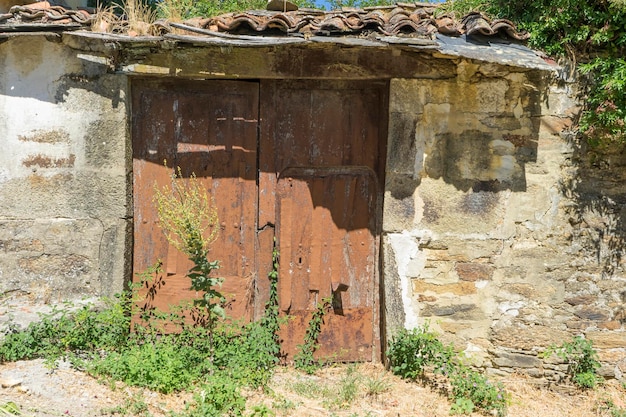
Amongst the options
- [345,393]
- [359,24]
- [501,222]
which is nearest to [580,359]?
[501,222]

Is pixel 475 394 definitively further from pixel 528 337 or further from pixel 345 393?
pixel 345 393

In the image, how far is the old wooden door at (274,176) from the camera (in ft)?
14.4

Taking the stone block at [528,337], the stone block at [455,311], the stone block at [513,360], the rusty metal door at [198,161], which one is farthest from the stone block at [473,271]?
the rusty metal door at [198,161]

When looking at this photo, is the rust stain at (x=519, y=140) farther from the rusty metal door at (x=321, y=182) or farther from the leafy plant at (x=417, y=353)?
the leafy plant at (x=417, y=353)

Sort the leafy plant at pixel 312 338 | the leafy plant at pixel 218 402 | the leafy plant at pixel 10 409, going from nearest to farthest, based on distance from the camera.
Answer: the leafy plant at pixel 10 409, the leafy plant at pixel 218 402, the leafy plant at pixel 312 338

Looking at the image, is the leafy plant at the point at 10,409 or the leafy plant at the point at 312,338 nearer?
the leafy plant at the point at 10,409

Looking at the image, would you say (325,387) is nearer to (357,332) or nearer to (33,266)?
(357,332)

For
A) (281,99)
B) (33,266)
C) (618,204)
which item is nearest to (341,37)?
(281,99)

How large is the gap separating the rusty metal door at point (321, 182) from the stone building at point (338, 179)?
0.01 m

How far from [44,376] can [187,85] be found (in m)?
2.24

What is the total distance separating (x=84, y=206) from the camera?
13.9 ft

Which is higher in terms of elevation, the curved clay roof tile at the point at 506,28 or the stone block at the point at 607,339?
the curved clay roof tile at the point at 506,28

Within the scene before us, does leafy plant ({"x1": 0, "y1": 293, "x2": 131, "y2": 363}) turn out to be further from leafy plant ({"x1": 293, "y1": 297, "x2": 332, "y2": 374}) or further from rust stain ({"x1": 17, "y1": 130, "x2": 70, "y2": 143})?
leafy plant ({"x1": 293, "y1": 297, "x2": 332, "y2": 374})

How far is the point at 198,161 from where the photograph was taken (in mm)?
4395
